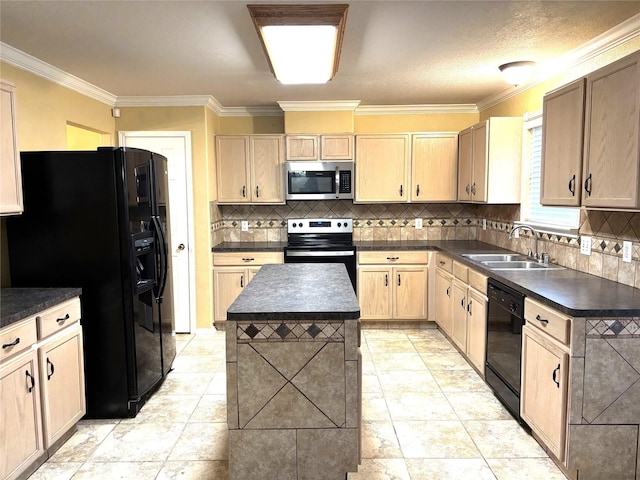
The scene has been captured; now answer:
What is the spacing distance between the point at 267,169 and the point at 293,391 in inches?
126

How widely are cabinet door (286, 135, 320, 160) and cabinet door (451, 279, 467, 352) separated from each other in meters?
1.97

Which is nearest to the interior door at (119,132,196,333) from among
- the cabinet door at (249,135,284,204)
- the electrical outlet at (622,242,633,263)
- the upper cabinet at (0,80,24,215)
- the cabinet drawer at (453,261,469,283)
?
the cabinet door at (249,135,284,204)

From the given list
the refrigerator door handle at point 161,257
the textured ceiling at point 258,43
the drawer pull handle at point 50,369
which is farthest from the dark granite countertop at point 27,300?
the textured ceiling at point 258,43

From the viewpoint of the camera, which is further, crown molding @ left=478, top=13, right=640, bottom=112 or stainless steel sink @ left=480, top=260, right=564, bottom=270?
stainless steel sink @ left=480, top=260, right=564, bottom=270

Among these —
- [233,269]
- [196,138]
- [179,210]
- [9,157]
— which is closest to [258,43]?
[9,157]

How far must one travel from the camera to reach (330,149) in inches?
187

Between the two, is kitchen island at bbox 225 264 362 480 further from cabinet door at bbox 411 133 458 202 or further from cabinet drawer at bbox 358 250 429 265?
cabinet door at bbox 411 133 458 202

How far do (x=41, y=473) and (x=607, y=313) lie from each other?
2923 millimetres

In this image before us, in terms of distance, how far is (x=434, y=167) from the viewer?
15.8 ft

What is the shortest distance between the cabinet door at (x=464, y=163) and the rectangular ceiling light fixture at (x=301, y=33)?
7.10 ft

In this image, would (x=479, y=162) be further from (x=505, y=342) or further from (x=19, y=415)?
(x=19, y=415)

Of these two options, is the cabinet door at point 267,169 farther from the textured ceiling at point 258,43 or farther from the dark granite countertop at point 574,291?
the dark granite countertop at point 574,291

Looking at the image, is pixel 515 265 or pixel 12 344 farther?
pixel 515 265

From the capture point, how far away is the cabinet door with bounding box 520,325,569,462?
2.19 m
